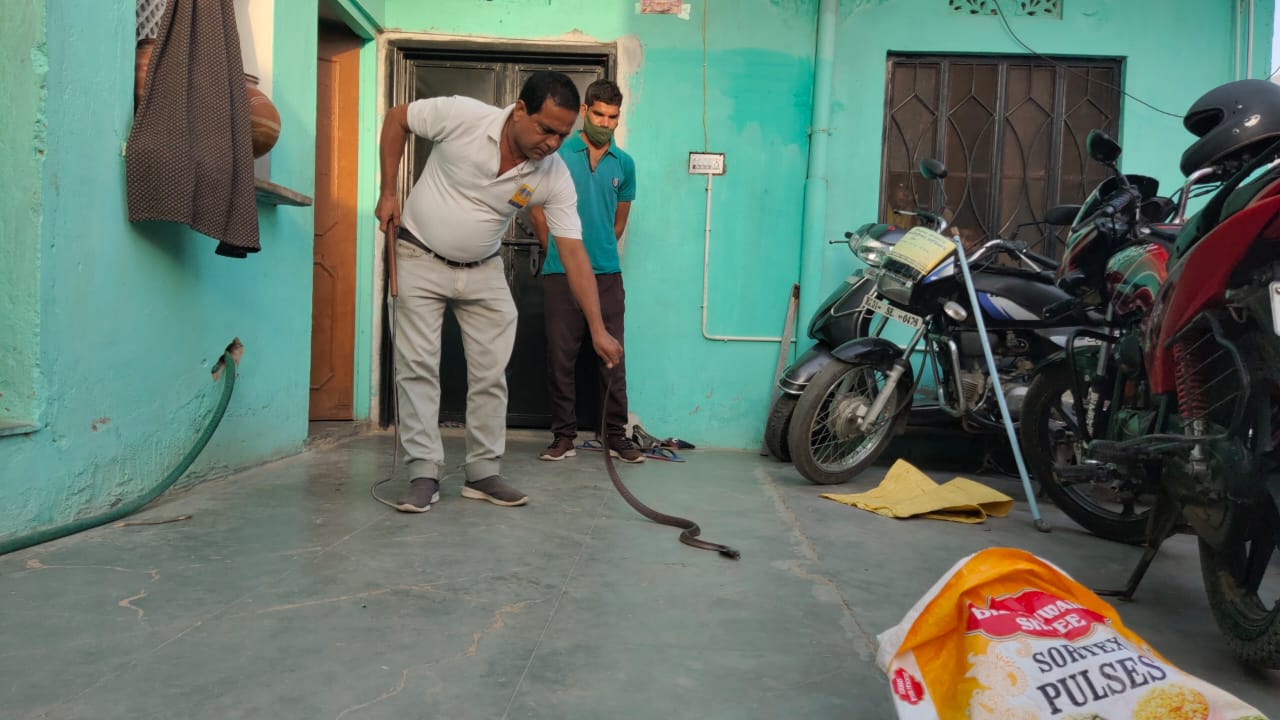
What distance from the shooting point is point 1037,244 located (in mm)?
4984

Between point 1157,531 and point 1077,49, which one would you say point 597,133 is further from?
point 1157,531

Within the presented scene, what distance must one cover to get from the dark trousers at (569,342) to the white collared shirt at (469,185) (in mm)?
1440

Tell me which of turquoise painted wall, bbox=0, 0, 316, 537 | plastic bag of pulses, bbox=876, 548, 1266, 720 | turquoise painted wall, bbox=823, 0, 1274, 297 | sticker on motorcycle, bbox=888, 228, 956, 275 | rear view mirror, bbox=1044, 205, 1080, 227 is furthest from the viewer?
turquoise painted wall, bbox=823, 0, 1274, 297

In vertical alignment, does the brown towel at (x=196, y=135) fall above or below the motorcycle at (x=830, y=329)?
above

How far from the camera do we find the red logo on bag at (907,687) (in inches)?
50.7

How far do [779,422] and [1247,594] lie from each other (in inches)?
95.2

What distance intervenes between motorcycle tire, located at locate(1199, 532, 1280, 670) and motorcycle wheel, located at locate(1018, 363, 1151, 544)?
116 centimetres

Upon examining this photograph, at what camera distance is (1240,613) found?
5.64 feet

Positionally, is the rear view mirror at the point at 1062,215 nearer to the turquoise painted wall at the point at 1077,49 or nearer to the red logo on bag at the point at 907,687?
the turquoise painted wall at the point at 1077,49

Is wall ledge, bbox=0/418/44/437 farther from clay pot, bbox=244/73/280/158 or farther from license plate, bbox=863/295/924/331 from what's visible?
license plate, bbox=863/295/924/331

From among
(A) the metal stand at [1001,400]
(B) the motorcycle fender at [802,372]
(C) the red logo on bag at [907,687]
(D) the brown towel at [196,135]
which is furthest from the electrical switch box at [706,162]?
(C) the red logo on bag at [907,687]

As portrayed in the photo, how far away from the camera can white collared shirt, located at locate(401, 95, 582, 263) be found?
297cm

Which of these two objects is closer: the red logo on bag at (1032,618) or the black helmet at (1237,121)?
the red logo on bag at (1032,618)

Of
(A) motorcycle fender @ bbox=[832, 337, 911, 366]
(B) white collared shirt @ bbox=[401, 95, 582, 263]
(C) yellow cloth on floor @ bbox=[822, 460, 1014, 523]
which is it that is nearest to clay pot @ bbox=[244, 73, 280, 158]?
(B) white collared shirt @ bbox=[401, 95, 582, 263]
